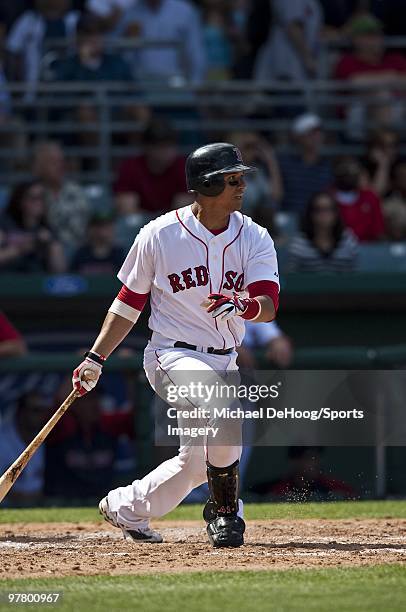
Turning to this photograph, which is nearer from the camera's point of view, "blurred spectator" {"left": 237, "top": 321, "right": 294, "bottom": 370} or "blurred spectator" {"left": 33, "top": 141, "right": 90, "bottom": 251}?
"blurred spectator" {"left": 237, "top": 321, "right": 294, "bottom": 370}

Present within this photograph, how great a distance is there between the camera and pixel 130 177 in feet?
33.0

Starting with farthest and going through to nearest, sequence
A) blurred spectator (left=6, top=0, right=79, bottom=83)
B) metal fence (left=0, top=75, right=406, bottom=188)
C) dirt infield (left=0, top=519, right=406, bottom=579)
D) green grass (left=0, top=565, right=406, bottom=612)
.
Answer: blurred spectator (left=6, top=0, right=79, bottom=83)
metal fence (left=0, top=75, right=406, bottom=188)
dirt infield (left=0, top=519, right=406, bottom=579)
green grass (left=0, top=565, right=406, bottom=612)

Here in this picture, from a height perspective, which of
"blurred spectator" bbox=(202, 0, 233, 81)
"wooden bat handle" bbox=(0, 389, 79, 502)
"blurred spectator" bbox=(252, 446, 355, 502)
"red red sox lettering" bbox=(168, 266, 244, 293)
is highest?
"blurred spectator" bbox=(202, 0, 233, 81)

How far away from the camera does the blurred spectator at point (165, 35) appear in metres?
11.1

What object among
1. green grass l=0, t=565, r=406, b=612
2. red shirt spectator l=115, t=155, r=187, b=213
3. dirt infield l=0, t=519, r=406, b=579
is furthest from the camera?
red shirt spectator l=115, t=155, r=187, b=213

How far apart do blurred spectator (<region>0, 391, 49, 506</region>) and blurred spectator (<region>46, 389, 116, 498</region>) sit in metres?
0.08

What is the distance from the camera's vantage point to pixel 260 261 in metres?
5.33

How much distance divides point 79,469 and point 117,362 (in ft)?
2.45

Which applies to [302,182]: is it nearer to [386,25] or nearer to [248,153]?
[248,153]

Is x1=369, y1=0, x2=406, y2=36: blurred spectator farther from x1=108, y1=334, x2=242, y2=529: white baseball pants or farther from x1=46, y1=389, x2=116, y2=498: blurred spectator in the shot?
x1=108, y1=334, x2=242, y2=529: white baseball pants

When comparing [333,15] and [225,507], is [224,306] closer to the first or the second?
[225,507]

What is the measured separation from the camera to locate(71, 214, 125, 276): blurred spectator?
9.15 metres

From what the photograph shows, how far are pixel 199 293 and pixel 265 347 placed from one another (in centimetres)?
302

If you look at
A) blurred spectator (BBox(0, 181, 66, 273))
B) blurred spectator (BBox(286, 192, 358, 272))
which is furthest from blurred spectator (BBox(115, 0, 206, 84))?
blurred spectator (BBox(286, 192, 358, 272))
